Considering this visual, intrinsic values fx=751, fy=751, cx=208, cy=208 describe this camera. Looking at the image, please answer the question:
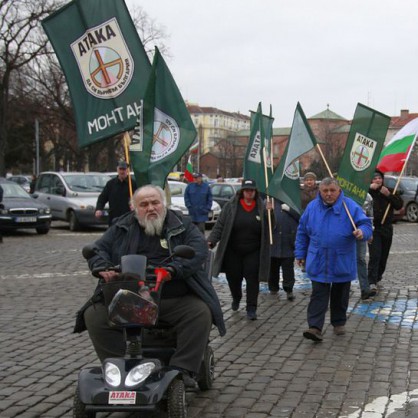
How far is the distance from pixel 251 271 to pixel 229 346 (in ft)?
5.40

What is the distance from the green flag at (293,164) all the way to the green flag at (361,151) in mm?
521

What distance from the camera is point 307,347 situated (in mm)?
7133

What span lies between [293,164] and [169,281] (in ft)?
18.3

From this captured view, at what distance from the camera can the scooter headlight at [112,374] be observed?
430cm

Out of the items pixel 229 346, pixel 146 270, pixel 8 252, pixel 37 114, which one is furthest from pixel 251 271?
pixel 37 114

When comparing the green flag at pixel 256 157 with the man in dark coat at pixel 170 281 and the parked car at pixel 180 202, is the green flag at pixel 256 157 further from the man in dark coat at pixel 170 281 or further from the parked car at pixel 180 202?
the parked car at pixel 180 202

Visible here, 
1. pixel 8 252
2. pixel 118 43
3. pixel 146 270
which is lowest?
pixel 8 252

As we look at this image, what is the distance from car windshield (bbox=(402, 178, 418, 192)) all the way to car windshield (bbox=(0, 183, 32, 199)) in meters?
14.0

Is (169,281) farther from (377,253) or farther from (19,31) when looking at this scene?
(19,31)

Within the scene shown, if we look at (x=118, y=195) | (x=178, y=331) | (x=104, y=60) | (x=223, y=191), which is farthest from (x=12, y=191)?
(x=178, y=331)

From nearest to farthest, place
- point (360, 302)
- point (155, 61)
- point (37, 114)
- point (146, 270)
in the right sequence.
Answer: point (146, 270), point (155, 61), point (360, 302), point (37, 114)

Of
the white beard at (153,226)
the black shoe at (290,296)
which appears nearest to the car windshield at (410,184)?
the black shoe at (290,296)

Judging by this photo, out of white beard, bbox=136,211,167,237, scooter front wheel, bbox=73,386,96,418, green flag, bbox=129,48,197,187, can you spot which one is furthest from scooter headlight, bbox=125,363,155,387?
green flag, bbox=129,48,197,187

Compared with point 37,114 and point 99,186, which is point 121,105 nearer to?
point 99,186
